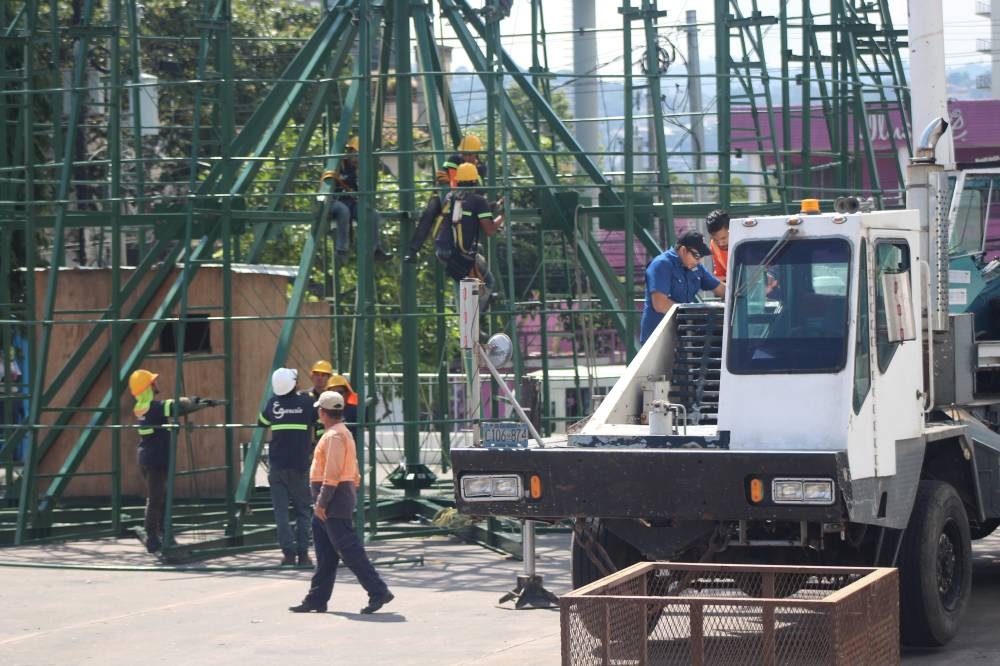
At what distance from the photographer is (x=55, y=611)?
13.1 m

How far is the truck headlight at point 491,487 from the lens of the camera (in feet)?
33.0

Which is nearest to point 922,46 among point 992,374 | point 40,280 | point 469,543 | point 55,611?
point 992,374

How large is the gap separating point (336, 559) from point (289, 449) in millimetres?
2420

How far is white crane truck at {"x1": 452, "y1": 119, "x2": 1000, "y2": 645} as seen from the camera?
9469 millimetres

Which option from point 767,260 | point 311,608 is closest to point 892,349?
point 767,260

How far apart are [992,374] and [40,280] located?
43.1 ft

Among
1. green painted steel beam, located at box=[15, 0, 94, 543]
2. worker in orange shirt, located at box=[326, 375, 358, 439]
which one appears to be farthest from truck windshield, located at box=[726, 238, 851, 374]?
green painted steel beam, located at box=[15, 0, 94, 543]

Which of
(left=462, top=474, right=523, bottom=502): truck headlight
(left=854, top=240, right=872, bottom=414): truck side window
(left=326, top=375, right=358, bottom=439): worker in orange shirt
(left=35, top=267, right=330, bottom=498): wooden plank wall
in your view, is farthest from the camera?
(left=35, top=267, right=330, bottom=498): wooden plank wall

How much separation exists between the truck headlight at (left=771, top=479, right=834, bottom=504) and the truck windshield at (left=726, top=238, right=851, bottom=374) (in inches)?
29.5

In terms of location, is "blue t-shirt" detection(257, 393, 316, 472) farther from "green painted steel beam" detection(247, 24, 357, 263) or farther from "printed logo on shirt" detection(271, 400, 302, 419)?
"green painted steel beam" detection(247, 24, 357, 263)

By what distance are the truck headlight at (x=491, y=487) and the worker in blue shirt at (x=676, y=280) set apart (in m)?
2.41

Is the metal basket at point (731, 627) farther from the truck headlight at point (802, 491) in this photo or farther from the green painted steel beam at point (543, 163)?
the green painted steel beam at point (543, 163)

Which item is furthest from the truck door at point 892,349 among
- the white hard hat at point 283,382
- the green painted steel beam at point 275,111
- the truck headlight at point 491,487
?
the green painted steel beam at point 275,111

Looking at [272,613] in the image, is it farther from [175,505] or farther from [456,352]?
[456,352]
